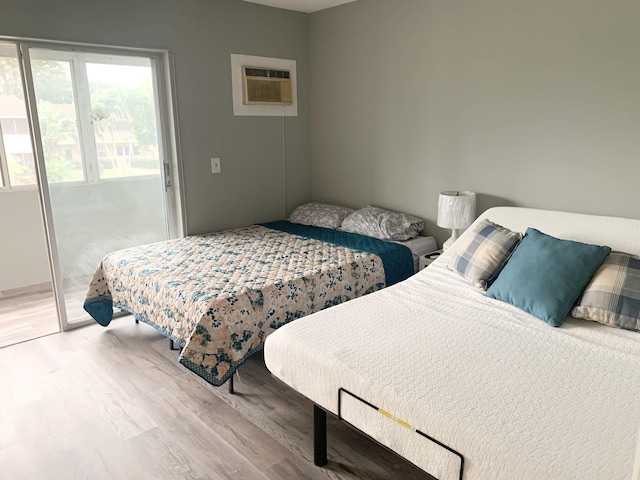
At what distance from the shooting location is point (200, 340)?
2.27 metres

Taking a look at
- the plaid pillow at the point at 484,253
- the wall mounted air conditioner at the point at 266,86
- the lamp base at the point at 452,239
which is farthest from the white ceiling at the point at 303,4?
the plaid pillow at the point at 484,253

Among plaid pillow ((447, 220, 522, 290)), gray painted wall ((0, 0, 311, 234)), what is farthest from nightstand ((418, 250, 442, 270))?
gray painted wall ((0, 0, 311, 234))

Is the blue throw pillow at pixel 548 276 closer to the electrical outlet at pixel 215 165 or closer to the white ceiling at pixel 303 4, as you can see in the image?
the electrical outlet at pixel 215 165

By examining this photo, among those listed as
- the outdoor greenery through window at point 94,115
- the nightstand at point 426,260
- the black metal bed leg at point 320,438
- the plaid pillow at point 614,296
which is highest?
the outdoor greenery through window at point 94,115

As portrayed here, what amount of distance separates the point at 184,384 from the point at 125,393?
0.31 m

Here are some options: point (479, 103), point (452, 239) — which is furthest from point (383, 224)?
point (479, 103)

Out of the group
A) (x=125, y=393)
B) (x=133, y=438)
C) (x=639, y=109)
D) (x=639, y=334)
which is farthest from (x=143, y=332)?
(x=639, y=109)

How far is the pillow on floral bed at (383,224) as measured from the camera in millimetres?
3449

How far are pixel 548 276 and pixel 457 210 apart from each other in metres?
1.04

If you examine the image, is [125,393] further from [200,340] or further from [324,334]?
[324,334]

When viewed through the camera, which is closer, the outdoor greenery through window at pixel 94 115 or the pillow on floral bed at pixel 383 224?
the outdoor greenery through window at pixel 94 115

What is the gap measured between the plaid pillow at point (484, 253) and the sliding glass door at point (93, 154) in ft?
7.31

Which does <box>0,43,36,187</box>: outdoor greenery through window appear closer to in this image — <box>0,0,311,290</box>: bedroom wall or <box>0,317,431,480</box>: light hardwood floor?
<box>0,0,311,290</box>: bedroom wall

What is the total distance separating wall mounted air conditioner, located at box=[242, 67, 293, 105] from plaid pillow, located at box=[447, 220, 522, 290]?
85.6 inches
